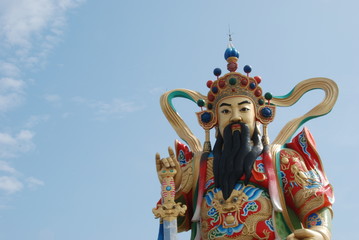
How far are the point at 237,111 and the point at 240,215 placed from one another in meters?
1.20

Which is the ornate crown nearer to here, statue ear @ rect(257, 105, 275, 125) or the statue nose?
statue ear @ rect(257, 105, 275, 125)

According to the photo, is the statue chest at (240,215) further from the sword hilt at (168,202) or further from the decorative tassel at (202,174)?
the sword hilt at (168,202)

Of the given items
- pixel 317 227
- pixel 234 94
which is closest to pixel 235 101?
pixel 234 94

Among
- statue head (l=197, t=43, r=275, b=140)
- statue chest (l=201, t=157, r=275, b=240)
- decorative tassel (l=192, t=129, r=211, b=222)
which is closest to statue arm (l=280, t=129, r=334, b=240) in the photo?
statue chest (l=201, t=157, r=275, b=240)

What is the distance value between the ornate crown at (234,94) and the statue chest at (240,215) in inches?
34.8

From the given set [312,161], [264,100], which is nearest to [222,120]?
[264,100]

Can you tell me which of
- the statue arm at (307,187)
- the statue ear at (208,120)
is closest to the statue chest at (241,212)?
the statue arm at (307,187)

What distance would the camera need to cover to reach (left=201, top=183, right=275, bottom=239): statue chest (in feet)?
23.2

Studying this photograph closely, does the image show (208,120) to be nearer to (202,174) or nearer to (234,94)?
(234,94)

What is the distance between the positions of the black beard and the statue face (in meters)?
0.07

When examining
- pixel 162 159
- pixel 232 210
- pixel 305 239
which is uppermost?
pixel 162 159

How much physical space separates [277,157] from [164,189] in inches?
52.2

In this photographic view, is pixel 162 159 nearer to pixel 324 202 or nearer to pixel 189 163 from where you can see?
pixel 189 163

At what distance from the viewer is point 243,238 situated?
23.2ft
